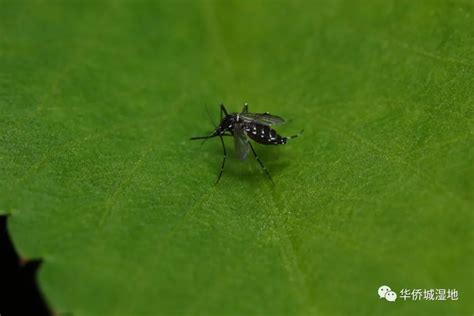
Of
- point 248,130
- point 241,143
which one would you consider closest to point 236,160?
point 241,143

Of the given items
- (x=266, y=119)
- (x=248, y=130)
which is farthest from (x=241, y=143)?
(x=266, y=119)

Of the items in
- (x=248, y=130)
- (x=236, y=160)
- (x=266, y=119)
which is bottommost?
(x=236, y=160)

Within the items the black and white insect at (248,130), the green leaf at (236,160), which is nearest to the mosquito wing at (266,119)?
the black and white insect at (248,130)

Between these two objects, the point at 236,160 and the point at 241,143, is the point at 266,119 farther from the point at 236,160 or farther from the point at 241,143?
the point at 236,160

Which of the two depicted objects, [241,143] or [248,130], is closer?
[241,143]

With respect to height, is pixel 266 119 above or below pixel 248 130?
above

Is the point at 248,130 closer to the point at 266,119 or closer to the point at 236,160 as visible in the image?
the point at 266,119

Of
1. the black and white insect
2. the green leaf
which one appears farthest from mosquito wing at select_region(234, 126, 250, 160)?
the green leaf
